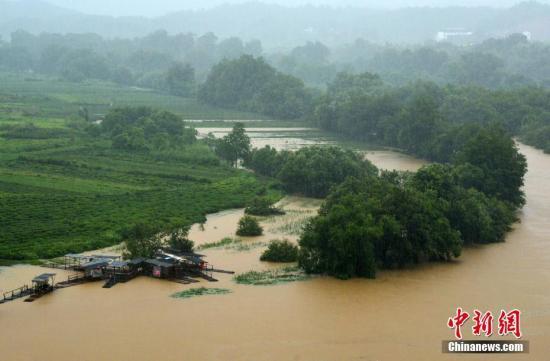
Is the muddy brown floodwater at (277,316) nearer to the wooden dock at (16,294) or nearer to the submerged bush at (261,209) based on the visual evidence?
the wooden dock at (16,294)

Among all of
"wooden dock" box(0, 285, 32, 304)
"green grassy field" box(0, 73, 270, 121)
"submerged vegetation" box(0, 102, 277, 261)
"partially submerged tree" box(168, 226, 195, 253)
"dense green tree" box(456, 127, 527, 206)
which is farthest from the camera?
"green grassy field" box(0, 73, 270, 121)

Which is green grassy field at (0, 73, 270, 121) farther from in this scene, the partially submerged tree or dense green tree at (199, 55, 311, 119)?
the partially submerged tree

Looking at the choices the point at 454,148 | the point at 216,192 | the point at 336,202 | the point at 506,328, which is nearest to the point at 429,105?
the point at 454,148

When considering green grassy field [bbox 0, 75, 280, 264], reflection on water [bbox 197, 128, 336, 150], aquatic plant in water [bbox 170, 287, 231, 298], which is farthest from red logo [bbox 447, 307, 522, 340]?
reflection on water [bbox 197, 128, 336, 150]

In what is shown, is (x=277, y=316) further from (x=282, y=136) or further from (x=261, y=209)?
(x=282, y=136)

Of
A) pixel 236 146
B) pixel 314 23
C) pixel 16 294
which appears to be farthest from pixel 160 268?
pixel 314 23

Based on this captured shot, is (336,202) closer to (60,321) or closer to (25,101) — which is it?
(60,321)
